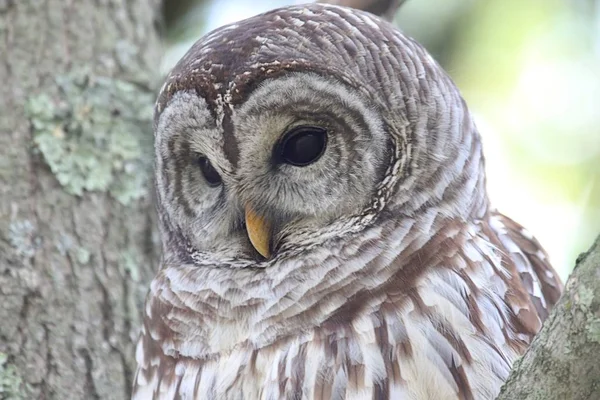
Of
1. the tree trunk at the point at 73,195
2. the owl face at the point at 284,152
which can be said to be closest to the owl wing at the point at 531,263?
the owl face at the point at 284,152

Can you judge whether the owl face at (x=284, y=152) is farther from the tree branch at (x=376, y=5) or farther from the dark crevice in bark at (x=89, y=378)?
the tree branch at (x=376, y=5)

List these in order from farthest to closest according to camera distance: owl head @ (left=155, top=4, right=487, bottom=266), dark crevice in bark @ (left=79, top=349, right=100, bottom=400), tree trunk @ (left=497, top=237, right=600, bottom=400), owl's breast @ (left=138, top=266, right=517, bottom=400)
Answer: dark crevice in bark @ (left=79, top=349, right=100, bottom=400)
owl head @ (left=155, top=4, right=487, bottom=266)
owl's breast @ (left=138, top=266, right=517, bottom=400)
tree trunk @ (left=497, top=237, right=600, bottom=400)

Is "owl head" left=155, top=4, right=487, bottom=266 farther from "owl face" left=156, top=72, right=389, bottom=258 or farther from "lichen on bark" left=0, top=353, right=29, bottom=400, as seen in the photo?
"lichen on bark" left=0, top=353, right=29, bottom=400

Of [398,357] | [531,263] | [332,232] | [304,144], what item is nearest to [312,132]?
[304,144]

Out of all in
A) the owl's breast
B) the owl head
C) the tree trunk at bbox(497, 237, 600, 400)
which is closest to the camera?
the tree trunk at bbox(497, 237, 600, 400)

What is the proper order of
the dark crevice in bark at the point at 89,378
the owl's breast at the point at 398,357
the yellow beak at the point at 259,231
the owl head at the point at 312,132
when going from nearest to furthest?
1. the owl's breast at the point at 398,357
2. the owl head at the point at 312,132
3. the yellow beak at the point at 259,231
4. the dark crevice in bark at the point at 89,378

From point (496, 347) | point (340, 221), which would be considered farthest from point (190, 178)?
point (496, 347)

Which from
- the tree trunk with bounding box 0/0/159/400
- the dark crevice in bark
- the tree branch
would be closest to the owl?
the dark crevice in bark
